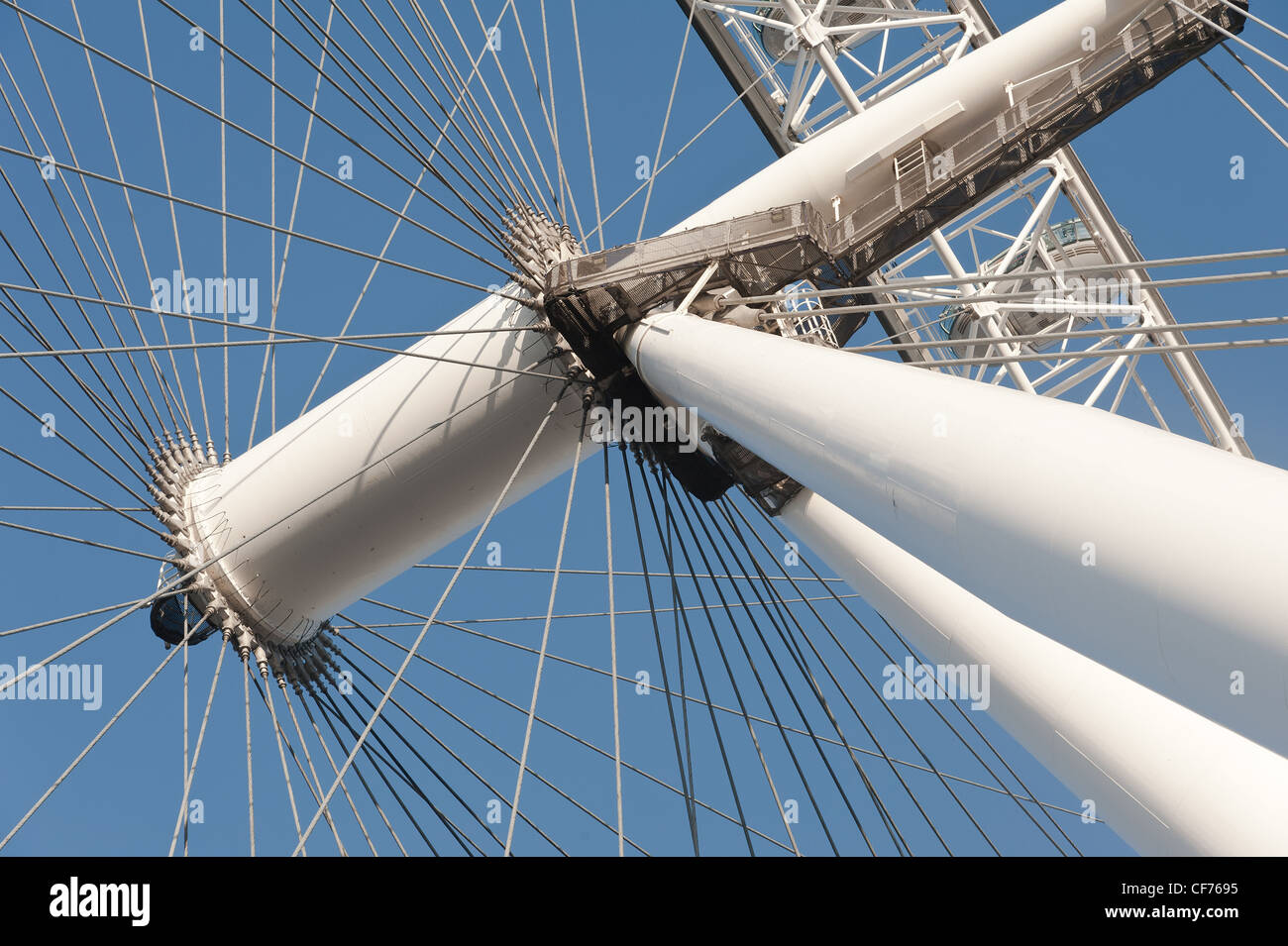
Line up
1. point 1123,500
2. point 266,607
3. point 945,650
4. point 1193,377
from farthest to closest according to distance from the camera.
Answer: point 1193,377, point 266,607, point 945,650, point 1123,500

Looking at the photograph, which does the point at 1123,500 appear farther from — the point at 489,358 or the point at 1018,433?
the point at 489,358

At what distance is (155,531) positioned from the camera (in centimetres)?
1775

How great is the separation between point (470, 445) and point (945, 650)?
6.39 meters

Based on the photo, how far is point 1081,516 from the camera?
5.62m

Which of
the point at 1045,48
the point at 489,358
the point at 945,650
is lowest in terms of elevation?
the point at 945,650

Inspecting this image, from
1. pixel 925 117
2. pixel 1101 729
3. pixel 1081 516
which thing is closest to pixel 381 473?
pixel 925 117

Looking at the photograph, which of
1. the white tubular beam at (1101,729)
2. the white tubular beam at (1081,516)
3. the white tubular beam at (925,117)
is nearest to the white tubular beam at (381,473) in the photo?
the white tubular beam at (925,117)

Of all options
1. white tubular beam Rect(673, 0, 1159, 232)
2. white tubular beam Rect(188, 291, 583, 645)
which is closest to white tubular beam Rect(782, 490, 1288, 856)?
white tubular beam Rect(673, 0, 1159, 232)

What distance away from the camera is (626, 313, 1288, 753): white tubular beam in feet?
16.0

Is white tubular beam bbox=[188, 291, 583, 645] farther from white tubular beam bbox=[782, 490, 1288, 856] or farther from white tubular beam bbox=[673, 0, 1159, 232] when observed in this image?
white tubular beam bbox=[782, 490, 1288, 856]

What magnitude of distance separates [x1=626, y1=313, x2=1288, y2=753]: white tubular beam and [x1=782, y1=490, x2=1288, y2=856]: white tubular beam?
3.30 meters

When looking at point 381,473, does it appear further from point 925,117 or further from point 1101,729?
point 1101,729

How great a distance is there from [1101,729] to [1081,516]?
7443 millimetres
